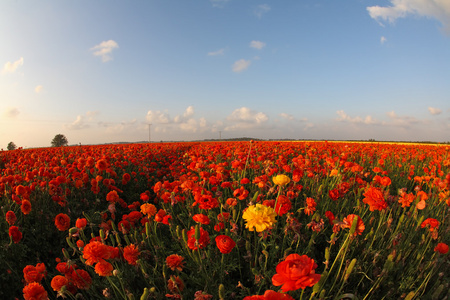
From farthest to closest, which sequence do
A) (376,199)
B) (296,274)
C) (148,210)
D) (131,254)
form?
(148,210) → (376,199) → (131,254) → (296,274)

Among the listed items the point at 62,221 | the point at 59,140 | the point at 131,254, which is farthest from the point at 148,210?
the point at 59,140

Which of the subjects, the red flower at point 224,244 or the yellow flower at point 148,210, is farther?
the yellow flower at point 148,210

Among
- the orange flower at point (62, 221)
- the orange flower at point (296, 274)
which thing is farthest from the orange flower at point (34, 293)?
the orange flower at point (296, 274)

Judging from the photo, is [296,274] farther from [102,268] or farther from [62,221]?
[62,221]

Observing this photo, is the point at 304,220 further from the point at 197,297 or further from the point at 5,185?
the point at 5,185

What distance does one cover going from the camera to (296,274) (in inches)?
37.4

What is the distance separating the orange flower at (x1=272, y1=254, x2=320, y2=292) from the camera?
95 centimetres

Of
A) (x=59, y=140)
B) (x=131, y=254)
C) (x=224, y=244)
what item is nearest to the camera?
(x=224, y=244)

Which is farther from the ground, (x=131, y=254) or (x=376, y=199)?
(x=376, y=199)

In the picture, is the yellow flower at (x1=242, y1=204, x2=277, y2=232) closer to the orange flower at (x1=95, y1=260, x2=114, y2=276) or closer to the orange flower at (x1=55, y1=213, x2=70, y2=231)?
the orange flower at (x1=95, y1=260, x2=114, y2=276)

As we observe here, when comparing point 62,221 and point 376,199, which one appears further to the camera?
A: point 62,221

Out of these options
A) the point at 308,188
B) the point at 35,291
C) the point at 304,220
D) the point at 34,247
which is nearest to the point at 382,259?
the point at 304,220

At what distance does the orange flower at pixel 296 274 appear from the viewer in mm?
948

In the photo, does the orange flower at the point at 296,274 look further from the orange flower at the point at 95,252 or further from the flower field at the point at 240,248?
the orange flower at the point at 95,252
